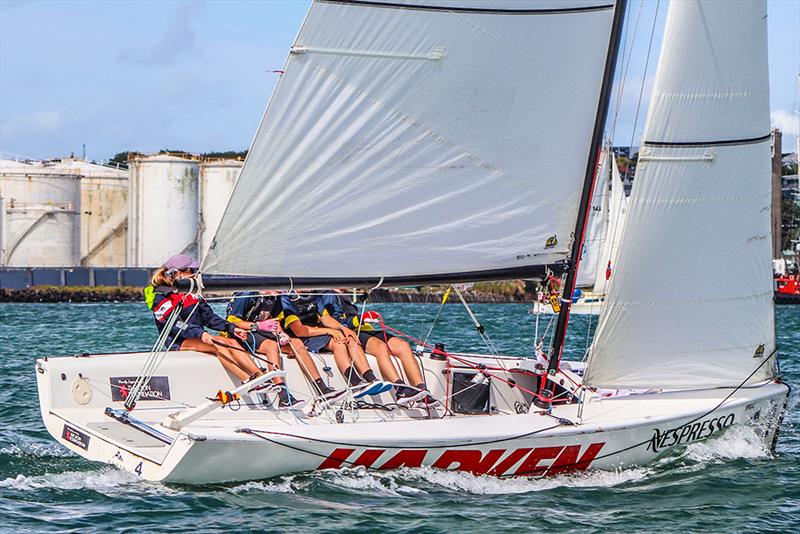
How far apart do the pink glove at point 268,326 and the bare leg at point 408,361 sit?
111 centimetres

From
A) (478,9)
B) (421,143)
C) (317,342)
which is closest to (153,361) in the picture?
(317,342)

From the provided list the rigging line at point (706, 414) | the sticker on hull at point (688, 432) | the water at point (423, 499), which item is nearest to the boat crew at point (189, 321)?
the water at point (423, 499)

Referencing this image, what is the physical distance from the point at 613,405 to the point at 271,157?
3.78 m

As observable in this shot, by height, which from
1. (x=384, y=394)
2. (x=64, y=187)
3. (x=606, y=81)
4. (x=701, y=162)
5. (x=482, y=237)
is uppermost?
(x=64, y=187)

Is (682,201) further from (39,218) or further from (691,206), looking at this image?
(39,218)

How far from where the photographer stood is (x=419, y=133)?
32.8 ft

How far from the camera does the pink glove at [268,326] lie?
11266 mm

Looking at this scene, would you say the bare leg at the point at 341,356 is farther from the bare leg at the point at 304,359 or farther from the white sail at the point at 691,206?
the white sail at the point at 691,206

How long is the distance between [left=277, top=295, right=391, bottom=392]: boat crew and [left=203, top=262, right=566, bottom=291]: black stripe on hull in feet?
3.07

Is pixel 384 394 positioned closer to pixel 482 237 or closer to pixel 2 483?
pixel 482 237

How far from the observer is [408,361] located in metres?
10.9

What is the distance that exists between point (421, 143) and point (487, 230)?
977 millimetres

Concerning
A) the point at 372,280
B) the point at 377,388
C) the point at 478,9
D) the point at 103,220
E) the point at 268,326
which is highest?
the point at 103,220

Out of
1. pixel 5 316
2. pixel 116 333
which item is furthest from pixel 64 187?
pixel 116 333
